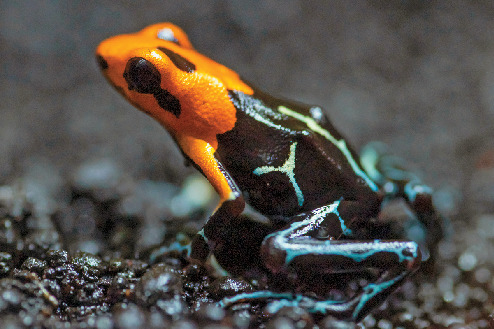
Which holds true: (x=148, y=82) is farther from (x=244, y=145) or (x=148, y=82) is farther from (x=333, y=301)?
(x=333, y=301)

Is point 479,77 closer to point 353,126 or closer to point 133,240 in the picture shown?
point 353,126

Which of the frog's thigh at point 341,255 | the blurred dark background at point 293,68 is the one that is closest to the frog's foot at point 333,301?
the frog's thigh at point 341,255

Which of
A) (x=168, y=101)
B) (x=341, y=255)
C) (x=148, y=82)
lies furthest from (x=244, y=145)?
(x=341, y=255)

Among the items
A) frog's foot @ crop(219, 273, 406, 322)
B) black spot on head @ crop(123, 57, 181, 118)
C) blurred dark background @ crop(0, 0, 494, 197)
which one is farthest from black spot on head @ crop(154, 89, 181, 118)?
blurred dark background @ crop(0, 0, 494, 197)

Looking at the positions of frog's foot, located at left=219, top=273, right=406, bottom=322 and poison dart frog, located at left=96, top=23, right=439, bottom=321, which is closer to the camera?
frog's foot, located at left=219, top=273, right=406, bottom=322

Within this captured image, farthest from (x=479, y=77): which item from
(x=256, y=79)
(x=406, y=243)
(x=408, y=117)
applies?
(x=406, y=243)

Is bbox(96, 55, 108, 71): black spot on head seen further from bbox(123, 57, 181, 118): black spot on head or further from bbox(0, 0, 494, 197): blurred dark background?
bbox(0, 0, 494, 197): blurred dark background
